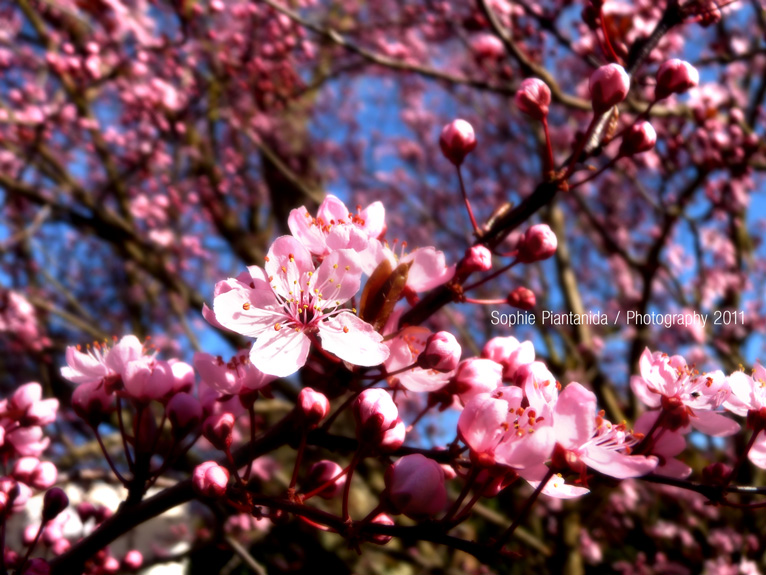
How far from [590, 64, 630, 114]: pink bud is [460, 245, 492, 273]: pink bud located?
1.37 ft

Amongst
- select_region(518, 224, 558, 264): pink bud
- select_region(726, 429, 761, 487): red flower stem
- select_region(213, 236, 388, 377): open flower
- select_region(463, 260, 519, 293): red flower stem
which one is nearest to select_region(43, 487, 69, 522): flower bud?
select_region(213, 236, 388, 377): open flower

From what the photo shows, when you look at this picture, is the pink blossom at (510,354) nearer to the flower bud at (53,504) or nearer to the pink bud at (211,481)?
the pink bud at (211,481)

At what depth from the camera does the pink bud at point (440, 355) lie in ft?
3.31

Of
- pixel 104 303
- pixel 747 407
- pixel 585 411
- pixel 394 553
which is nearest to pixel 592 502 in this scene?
pixel 394 553

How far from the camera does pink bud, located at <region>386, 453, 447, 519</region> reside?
35.1 inches

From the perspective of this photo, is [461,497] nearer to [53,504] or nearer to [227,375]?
[227,375]

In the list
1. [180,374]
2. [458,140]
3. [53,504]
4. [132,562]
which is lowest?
[132,562]

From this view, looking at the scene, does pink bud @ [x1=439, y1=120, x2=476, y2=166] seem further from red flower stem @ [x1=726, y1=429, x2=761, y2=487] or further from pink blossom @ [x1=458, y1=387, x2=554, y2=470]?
red flower stem @ [x1=726, y1=429, x2=761, y2=487]

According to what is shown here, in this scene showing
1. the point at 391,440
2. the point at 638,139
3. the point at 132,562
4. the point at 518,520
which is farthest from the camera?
the point at 132,562

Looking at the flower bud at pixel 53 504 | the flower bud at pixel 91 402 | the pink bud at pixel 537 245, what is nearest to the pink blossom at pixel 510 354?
the pink bud at pixel 537 245

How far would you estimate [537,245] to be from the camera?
45.1 inches

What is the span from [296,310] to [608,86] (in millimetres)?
799

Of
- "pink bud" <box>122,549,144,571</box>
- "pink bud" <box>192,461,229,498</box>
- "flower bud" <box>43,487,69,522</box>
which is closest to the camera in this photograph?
"pink bud" <box>192,461,229,498</box>

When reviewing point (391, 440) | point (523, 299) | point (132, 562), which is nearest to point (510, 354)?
point (523, 299)
